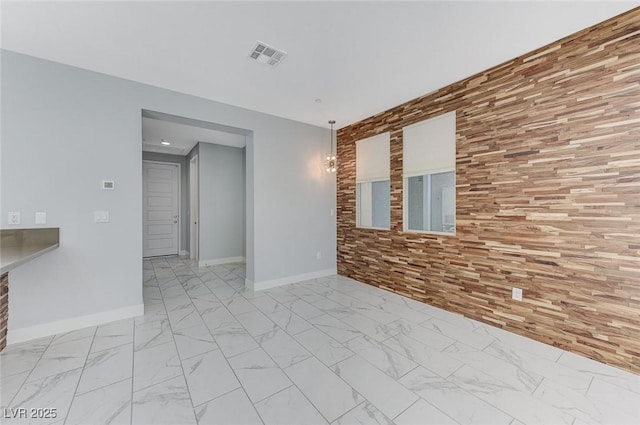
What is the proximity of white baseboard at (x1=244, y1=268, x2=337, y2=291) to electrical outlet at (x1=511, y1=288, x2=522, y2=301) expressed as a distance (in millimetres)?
2942

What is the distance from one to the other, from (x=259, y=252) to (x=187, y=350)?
1900 millimetres

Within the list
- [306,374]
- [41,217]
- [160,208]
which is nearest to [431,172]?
[306,374]

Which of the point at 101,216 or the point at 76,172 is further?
the point at 101,216

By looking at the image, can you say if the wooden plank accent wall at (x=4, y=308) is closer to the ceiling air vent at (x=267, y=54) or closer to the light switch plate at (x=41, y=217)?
the light switch plate at (x=41, y=217)

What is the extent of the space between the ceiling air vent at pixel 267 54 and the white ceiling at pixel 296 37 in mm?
62

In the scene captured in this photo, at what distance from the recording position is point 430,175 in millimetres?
3518

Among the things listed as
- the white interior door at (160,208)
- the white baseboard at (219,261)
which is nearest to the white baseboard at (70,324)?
the white baseboard at (219,261)

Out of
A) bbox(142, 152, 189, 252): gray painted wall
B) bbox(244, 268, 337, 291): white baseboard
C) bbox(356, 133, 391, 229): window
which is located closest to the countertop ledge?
bbox(244, 268, 337, 291): white baseboard

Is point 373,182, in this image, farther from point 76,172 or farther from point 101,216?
point 76,172

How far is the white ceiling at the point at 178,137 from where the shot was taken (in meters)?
4.68

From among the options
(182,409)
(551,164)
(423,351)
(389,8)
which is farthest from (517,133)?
(182,409)

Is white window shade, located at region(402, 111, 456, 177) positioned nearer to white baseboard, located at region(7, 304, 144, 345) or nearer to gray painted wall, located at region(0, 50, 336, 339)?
gray painted wall, located at region(0, 50, 336, 339)

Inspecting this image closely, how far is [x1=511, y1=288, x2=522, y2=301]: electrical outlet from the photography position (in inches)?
102

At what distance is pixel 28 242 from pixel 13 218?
0.26m
